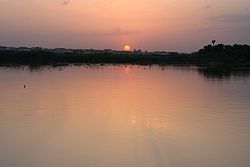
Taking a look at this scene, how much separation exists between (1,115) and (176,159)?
22.8ft

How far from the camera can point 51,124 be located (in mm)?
12984

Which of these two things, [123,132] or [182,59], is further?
[182,59]

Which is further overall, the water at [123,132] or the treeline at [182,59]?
the treeline at [182,59]

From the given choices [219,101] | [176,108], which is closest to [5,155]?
[176,108]

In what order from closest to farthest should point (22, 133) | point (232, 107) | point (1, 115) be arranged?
1. point (22, 133)
2. point (1, 115)
3. point (232, 107)

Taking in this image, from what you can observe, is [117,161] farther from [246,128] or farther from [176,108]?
[176,108]

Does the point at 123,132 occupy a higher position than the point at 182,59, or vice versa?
the point at 123,132

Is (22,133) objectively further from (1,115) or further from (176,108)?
(176,108)

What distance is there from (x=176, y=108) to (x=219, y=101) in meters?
3.16

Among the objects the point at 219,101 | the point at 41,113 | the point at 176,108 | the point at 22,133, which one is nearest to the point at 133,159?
the point at 22,133

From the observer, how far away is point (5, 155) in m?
9.45

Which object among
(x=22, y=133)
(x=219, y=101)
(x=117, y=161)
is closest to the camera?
(x=117, y=161)

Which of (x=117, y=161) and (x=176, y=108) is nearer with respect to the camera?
(x=117, y=161)

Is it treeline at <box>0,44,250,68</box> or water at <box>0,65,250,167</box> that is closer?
water at <box>0,65,250,167</box>
